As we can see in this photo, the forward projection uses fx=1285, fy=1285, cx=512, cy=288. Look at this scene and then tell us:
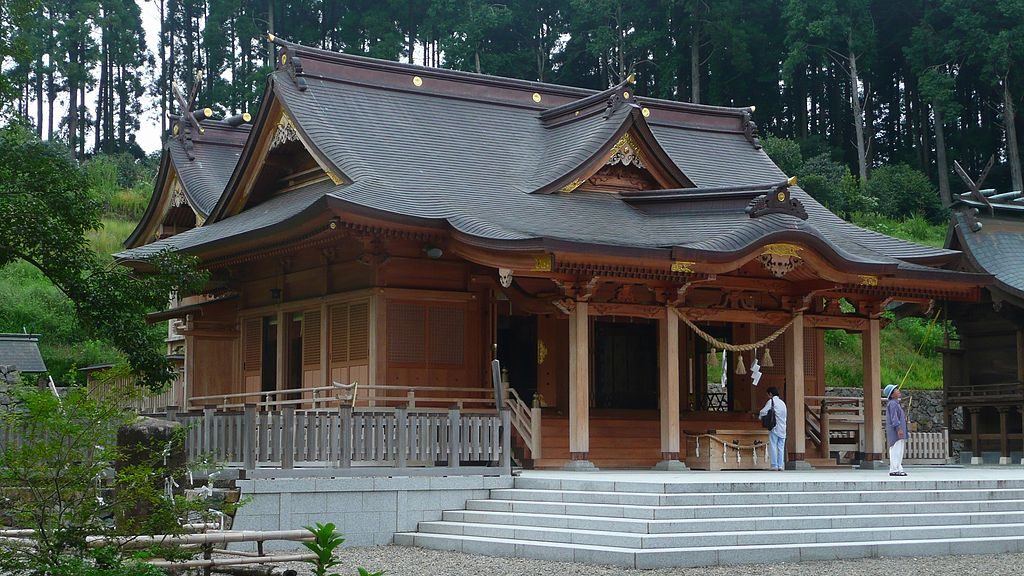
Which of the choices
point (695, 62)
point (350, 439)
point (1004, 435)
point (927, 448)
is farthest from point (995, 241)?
point (695, 62)

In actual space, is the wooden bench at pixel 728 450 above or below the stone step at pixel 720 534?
above

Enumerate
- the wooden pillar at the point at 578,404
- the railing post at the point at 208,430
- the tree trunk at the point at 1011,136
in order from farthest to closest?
the tree trunk at the point at 1011,136 < the wooden pillar at the point at 578,404 < the railing post at the point at 208,430

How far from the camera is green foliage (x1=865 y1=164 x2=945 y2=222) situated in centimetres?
5275

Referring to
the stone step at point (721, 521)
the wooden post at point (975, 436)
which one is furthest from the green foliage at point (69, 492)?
the wooden post at point (975, 436)

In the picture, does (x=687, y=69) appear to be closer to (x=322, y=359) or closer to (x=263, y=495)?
(x=322, y=359)

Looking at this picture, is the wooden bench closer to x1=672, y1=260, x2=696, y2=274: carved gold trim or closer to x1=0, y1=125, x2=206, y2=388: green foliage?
x1=672, y1=260, x2=696, y2=274: carved gold trim

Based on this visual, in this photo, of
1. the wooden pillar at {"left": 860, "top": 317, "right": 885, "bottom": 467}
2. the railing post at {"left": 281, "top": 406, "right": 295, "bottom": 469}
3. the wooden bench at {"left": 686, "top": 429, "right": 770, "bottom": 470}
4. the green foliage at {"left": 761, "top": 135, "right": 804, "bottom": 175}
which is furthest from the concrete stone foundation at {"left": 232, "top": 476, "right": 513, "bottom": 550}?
the green foliage at {"left": 761, "top": 135, "right": 804, "bottom": 175}

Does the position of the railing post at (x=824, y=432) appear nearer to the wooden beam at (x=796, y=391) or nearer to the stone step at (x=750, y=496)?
the wooden beam at (x=796, y=391)

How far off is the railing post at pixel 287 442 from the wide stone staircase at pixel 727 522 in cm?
170

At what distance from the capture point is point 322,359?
21.5 metres

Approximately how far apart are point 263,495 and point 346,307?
6335 mm

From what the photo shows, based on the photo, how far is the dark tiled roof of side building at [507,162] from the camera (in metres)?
19.9

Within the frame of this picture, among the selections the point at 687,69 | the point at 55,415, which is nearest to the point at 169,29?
the point at 687,69

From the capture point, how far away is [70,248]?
15.9 meters
